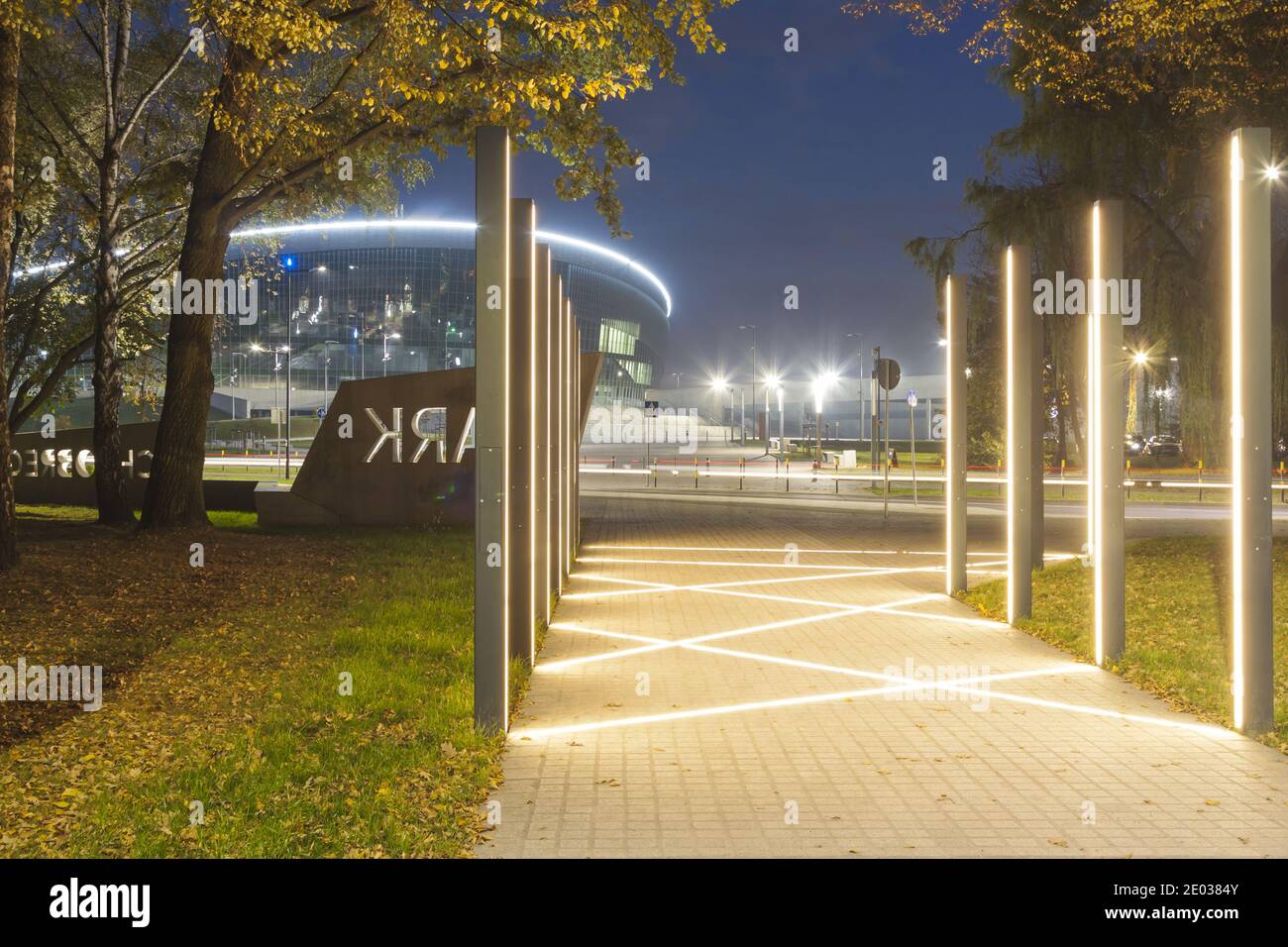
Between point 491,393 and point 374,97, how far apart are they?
814 centimetres

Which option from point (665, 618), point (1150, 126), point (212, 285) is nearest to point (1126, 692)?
point (665, 618)

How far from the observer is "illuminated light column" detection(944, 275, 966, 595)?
41.4 ft

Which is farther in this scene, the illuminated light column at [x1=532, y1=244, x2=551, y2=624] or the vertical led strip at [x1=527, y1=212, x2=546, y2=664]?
the illuminated light column at [x1=532, y1=244, x2=551, y2=624]

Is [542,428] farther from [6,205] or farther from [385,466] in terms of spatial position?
[385,466]

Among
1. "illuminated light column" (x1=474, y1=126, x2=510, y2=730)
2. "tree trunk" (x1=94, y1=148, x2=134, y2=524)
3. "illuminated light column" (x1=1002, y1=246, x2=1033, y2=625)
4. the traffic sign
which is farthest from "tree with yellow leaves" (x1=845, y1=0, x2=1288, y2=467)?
"tree trunk" (x1=94, y1=148, x2=134, y2=524)

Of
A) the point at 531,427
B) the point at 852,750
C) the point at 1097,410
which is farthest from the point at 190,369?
the point at 852,750

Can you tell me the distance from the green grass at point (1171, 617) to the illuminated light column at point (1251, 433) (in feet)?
1.12

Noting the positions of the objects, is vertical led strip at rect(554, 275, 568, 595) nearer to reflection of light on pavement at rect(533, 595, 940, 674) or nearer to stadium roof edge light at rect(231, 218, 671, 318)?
reflection of light on pavement at rect(533, 595, 940, 674)

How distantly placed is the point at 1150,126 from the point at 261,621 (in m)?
12.7

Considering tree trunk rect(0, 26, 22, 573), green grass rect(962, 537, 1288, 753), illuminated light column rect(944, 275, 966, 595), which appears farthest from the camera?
illuminated light column rect(944, 275, 966, 595)

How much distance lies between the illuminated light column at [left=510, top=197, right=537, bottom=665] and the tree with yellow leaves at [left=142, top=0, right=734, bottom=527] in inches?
146

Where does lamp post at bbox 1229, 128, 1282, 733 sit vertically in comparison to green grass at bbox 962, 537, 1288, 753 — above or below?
above

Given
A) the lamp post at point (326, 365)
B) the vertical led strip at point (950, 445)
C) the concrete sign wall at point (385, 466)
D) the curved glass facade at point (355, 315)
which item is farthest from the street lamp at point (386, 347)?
the vertical led strip at point (950, 445)

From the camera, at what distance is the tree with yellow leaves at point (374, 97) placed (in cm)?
1214
